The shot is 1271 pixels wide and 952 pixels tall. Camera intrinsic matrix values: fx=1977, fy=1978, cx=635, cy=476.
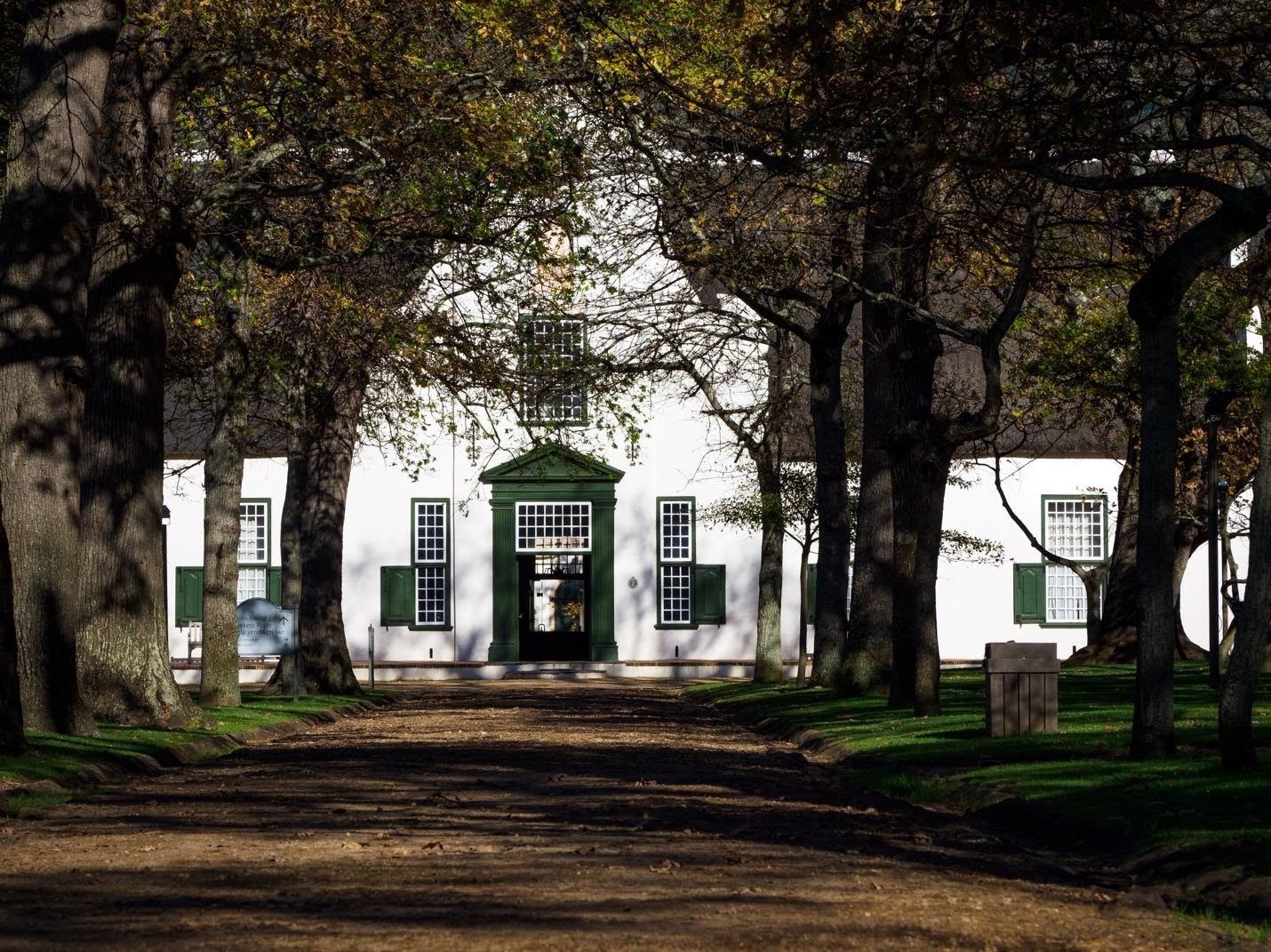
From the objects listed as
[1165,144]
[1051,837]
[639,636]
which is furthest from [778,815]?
[639,636]

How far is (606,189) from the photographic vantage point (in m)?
24.9

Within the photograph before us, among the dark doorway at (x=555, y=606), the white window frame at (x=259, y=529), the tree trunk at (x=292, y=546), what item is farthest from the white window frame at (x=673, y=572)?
the tree trunk at (x=292, y=546)

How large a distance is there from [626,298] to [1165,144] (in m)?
15.2

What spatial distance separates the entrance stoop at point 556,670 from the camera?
44.8 metres

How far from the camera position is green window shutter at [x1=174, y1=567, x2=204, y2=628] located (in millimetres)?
45906

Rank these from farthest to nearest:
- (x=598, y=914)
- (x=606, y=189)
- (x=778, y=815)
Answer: (x=606, y=189)
(x=778, y=815)
(x=598, y=914)

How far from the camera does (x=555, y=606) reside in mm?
49312

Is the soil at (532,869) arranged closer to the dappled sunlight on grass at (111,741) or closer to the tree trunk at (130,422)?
the dappled sunlight on grass at (111,741)

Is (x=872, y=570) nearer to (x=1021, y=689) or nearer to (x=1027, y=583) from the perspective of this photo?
(x=1021, y=689)

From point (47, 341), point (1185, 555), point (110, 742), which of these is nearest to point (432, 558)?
point (1185, 555)

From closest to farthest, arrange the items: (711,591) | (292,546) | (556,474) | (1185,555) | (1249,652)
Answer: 1. (1249,652)
2. (292,546)
3. (1185,555)
4. (711,591)
5. (556,474)

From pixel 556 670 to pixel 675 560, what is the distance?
4.02 m

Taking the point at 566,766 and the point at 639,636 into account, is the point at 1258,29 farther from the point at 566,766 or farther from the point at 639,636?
the point at 639,636

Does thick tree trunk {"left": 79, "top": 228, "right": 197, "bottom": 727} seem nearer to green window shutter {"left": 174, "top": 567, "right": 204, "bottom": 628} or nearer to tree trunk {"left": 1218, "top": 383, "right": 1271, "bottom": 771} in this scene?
tree trunk {"left": 1218, "top": 383, "right": 1271, "bottom": 771}
